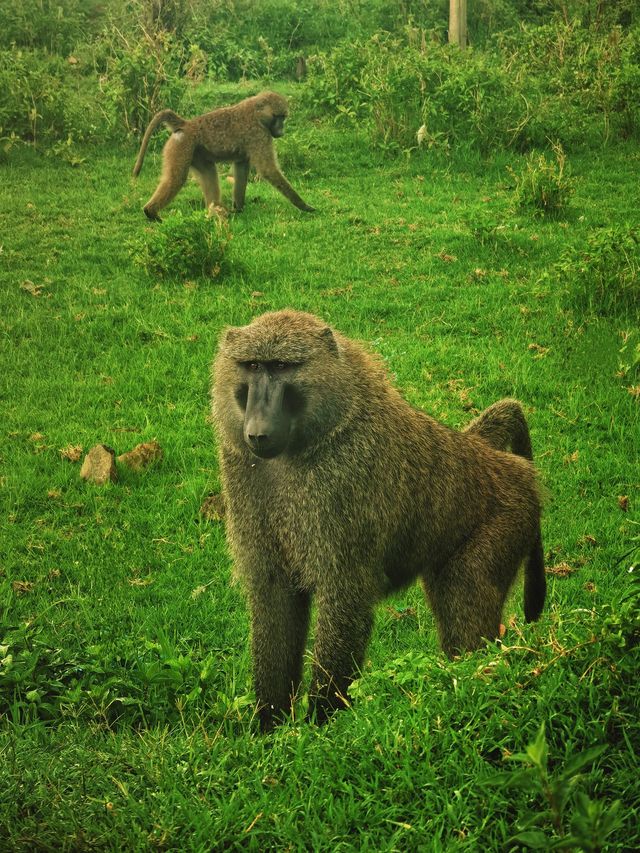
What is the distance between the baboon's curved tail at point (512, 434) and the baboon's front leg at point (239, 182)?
6.77m

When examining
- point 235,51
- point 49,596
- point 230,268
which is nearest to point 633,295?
point 230,268

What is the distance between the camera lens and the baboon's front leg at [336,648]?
337 cm

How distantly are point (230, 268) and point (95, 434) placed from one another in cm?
283

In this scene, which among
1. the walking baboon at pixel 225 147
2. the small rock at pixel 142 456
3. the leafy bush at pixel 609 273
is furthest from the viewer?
the walking baboon at pixel 225 147

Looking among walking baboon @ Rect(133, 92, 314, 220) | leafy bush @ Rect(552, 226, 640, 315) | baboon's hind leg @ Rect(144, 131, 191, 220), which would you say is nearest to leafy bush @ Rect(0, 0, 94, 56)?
walking baboon @ Rect(133, 92, 314, 220)

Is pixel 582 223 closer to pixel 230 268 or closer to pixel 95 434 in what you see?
pixel 230 268

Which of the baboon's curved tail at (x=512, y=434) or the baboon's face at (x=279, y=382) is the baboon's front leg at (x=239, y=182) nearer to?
the baboon's curved tail at (x=512, y=434)

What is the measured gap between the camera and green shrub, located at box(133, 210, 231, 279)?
821 centimetres

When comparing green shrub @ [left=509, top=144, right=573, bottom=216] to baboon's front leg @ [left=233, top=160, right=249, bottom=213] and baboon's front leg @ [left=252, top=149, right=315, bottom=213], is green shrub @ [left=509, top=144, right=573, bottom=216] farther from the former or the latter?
baboon's front leg @ [left=233, top=160, right=249, bottom=213]

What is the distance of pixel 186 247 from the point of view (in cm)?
830

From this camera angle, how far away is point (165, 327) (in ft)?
24.7

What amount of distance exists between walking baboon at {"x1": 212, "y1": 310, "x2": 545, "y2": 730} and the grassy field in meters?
0.24

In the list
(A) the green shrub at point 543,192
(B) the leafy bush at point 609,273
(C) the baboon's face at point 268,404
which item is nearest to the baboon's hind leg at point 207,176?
(A) the green shrub at point 543,192

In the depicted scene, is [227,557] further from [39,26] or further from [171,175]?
[39,26]
